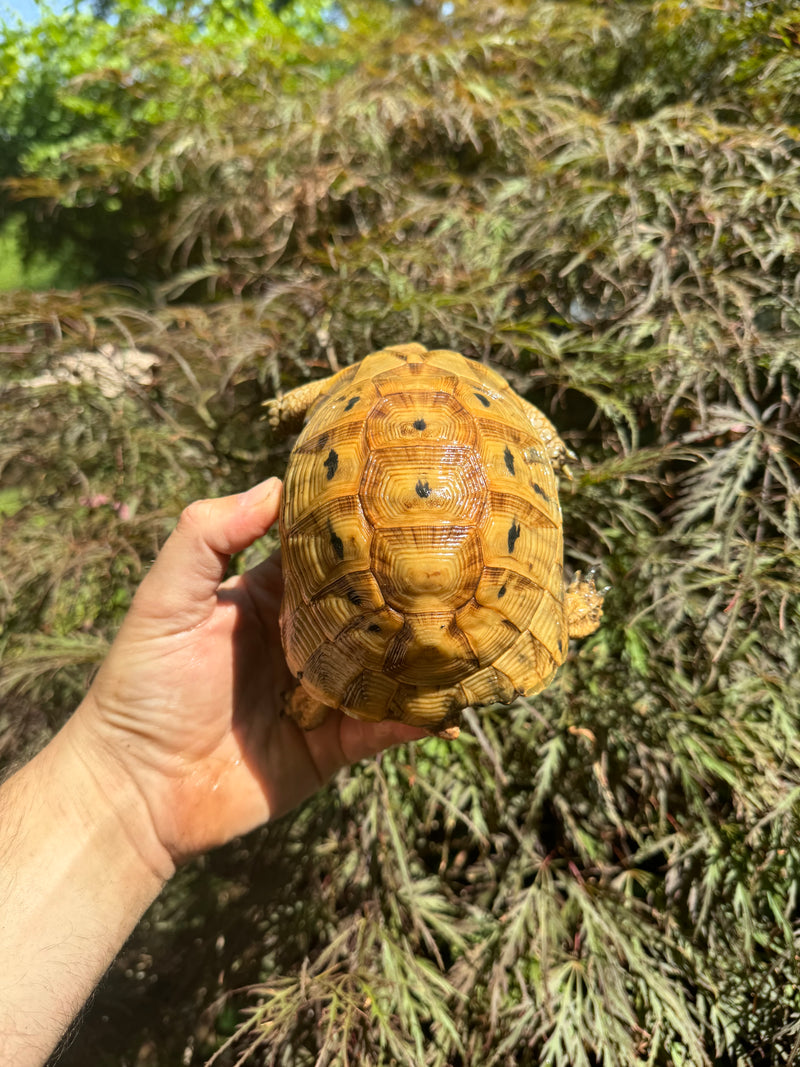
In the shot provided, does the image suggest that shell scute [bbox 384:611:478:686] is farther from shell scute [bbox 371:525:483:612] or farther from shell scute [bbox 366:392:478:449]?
shell scute [bbox 366:392:478:449]

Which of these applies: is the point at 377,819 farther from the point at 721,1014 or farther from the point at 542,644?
the point at 721,1014

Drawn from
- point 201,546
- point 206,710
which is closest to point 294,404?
point 201,546

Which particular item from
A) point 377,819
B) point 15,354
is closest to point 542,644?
point 377,819

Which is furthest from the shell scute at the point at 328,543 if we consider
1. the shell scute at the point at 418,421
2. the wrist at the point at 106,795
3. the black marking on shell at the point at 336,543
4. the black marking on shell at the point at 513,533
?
the wrist at the point at 106,795

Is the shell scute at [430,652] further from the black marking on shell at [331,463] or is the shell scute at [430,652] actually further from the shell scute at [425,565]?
the black marking on shell at [331,463]

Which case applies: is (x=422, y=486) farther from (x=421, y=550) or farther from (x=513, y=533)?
(x=513, y=533)
